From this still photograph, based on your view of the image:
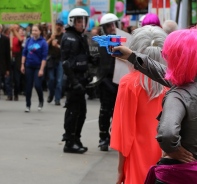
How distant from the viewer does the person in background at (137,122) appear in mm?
4242

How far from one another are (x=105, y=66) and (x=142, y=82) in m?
4.68

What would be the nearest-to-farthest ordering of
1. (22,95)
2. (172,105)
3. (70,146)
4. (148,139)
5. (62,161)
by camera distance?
1. (172,105)
2. (148,139)
3. (62,161)
4. (70,146)
5. (22,95)

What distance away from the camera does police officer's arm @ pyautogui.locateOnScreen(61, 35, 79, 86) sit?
8.48 metres

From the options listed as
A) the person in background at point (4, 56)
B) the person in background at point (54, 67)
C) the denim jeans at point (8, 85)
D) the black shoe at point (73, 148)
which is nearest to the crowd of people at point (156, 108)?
the black shoe at point (73, 148)

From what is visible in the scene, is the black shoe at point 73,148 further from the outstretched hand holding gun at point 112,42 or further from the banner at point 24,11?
the banner at point 24,11

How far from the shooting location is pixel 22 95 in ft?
62.8

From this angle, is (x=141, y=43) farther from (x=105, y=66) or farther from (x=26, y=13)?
(x=26, y=13)

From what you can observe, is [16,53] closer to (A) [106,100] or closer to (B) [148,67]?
(A) [106,100]

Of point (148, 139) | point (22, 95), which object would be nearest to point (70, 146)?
point (148, 139)

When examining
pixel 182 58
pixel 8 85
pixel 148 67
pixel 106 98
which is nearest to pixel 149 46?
pixel 148 67

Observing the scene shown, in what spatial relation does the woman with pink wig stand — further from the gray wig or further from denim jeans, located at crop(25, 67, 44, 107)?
denim jeans, located at crop(25, 67, 44, 107)

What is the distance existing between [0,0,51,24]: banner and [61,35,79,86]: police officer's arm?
7.79 metres

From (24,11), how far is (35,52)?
258cm

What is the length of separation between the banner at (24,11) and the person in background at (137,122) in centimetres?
1220
